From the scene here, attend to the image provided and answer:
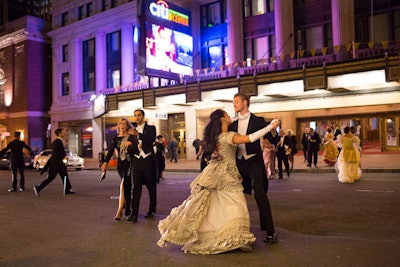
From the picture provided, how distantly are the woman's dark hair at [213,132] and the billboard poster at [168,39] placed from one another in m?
23.5

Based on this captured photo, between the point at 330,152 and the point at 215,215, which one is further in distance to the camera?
the point at 330,152

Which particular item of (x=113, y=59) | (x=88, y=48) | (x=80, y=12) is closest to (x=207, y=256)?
(x=113, y=59)

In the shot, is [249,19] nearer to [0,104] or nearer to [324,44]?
[324,44]

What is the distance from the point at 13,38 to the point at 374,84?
35383 millimetres

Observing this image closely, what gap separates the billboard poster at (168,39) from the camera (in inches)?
1123

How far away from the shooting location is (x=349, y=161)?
41.1ft

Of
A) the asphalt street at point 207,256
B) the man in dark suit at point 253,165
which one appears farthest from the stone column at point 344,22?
the man in dark suit at point 253,165

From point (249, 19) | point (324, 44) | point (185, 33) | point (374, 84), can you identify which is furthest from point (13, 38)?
point (374, 84)

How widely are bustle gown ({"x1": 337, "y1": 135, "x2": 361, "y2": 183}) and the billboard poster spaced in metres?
18.0

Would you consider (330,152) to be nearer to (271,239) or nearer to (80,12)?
(271,239)

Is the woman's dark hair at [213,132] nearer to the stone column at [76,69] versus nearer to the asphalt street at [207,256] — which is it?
the asphalt street at [207,256]

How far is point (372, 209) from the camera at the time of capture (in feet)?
25.6

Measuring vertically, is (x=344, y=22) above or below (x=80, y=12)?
below

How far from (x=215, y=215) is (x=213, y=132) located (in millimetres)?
1036
